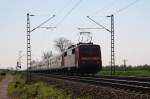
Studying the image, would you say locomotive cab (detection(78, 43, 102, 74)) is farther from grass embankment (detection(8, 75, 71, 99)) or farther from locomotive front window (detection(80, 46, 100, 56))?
grass embankment (detection(8, 75, 71, 99))

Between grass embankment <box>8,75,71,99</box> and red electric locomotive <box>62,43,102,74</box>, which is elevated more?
red electric locomotive <box>62,43,102,74</box>

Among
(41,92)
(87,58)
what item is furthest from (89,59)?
(41,92)

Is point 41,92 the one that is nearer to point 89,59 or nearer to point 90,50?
point 89,59

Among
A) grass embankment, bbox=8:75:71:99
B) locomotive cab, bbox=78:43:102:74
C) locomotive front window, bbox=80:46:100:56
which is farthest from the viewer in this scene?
locomotive front window, bbox=80:46:100:56

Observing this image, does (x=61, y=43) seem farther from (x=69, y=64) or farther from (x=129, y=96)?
(x=129, y=96)

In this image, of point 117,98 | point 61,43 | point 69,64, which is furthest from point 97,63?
→ point 61,43

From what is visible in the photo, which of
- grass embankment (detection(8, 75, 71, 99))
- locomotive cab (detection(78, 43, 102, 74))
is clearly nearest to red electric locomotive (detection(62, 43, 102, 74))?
locomotive cab (detection(78, 43, 102, 74))

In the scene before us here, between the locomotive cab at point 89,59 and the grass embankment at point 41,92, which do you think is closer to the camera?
the grass embankment at point 41,92

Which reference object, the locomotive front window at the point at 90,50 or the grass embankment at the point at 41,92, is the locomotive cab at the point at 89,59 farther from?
the grass embankment at the point at 41,92

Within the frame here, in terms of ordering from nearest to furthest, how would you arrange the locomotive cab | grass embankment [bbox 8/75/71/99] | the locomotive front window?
grass embankment [bbox 8/75/71/99], the locomotive cab, the locomotive front window

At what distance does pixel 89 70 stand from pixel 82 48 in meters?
2.30

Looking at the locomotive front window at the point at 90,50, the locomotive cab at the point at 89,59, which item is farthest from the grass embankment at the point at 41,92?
the locomotive front window at the point at 90,50

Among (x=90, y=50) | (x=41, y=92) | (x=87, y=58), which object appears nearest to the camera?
(x=41, y=92)

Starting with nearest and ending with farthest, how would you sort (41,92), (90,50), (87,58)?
(41,92), (87,58), (90,50)
